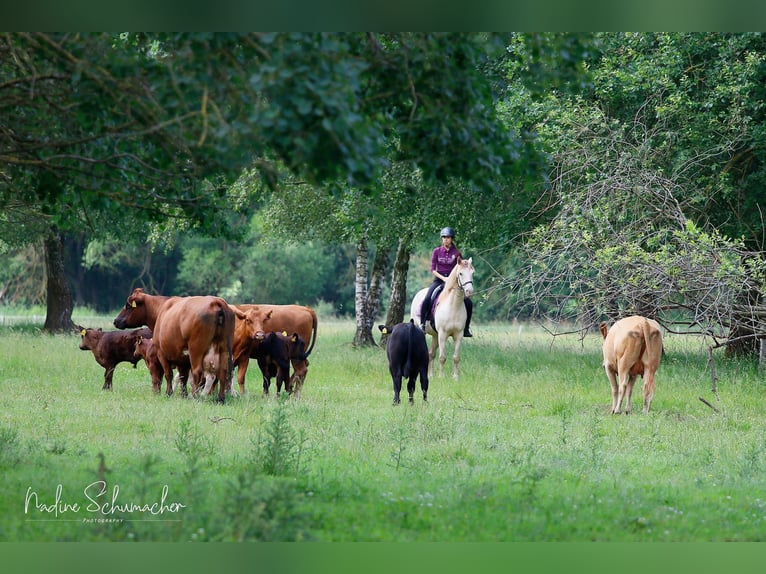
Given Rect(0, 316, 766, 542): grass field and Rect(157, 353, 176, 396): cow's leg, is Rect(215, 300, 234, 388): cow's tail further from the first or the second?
Rect(157, 353, 176, 396): cow's leg

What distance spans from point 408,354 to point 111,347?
4.95m

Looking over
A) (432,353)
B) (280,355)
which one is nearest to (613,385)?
(280,355)

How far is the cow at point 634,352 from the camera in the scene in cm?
1448

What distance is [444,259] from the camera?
20.1 meters

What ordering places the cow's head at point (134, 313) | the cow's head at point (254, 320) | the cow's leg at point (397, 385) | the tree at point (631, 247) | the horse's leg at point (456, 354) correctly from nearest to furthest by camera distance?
the tree at point (631, 247) < the cow's leg at point (397, 385) < the cow's head at point (254, 320) < the cow's head at point (134, 313) < the horse's leg at point (456, 354)

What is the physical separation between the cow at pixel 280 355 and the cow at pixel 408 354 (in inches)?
58.7

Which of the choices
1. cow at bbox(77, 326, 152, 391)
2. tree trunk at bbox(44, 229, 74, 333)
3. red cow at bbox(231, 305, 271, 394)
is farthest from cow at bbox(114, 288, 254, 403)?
tree trunk at bbox(44, 229, 74, 333)

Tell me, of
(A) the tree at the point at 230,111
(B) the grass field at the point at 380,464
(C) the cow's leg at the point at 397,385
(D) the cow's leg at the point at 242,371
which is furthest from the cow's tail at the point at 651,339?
(A) the tree at the point at 230,111

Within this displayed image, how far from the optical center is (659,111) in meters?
18.8

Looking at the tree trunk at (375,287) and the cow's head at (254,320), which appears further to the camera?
the tree trunk at (375,287)

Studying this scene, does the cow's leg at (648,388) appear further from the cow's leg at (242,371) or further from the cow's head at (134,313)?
the cow's head at (134,313)
